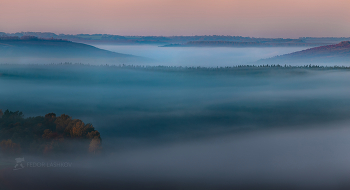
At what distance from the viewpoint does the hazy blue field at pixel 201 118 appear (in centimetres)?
3177

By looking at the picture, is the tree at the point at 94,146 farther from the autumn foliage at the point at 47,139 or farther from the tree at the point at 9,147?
the tree at the point at 9,147

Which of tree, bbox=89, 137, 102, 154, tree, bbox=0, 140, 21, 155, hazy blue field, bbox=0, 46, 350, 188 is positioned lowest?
hazy blue field, bbox=0, 46, 350, 188

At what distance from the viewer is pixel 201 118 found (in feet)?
286

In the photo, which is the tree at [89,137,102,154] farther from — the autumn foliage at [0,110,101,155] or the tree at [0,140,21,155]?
the tree at [0,140,21,155]

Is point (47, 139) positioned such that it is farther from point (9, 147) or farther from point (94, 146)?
point (94, 146)

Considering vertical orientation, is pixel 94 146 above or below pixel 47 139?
below

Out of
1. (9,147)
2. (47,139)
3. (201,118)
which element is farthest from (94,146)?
(201,118)

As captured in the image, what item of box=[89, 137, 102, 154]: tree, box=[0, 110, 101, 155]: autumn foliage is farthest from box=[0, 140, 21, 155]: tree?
box=[89, 137, 102, 154]: tree

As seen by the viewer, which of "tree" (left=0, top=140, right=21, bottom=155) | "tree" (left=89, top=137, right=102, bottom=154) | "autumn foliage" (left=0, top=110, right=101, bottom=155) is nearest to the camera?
"tree" (left=0, top=140, right=21, bottom=155)

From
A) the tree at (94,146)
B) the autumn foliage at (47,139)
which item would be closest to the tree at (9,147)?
the autumn foliage at (47,139)

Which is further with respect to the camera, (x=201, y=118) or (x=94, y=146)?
(x=201, y=118)

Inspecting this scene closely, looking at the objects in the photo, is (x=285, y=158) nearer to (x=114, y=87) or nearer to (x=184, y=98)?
(x=184, y=98)

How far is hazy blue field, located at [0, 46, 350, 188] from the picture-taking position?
31766mm

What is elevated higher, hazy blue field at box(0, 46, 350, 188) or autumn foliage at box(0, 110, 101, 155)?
autumn foliage at box(0, 110, 101, 155)
